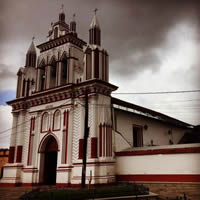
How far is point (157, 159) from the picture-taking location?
1742 centimetres

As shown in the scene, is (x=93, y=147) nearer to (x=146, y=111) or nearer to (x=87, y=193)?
(x=87, y=193)

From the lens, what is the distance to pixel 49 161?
2238 centimetres

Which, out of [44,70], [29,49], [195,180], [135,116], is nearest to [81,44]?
[44,70]

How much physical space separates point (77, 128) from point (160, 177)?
7029mm

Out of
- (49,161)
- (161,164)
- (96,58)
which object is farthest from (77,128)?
(161,164)

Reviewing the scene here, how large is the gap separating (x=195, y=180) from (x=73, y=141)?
9065 millimetres

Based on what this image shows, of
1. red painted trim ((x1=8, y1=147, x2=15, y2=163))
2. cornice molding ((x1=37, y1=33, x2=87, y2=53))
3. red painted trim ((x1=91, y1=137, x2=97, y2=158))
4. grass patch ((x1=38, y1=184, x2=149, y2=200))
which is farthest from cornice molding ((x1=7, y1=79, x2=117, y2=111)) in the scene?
grass patch ((x1=38, y1=184, x2=149, y2=200))

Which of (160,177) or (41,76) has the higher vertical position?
(41,76)

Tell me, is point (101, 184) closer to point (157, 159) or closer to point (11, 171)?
point (157, 159)

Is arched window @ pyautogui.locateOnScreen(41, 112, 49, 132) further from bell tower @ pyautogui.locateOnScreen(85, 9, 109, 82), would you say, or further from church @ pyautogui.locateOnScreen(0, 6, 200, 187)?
bell tower @ pyautogui.locateOnScreen(85, 9, 109, 82)

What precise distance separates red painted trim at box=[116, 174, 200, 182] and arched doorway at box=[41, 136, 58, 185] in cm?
631

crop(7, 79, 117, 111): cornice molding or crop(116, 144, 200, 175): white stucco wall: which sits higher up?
crop(7, 79, 117, 111): cornice molding

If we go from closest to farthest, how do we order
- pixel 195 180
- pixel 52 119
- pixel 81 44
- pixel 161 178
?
pixel 195 180
pixel 161 178
pixel 52 119
pixel 81 44

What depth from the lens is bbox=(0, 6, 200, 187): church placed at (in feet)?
58.0
